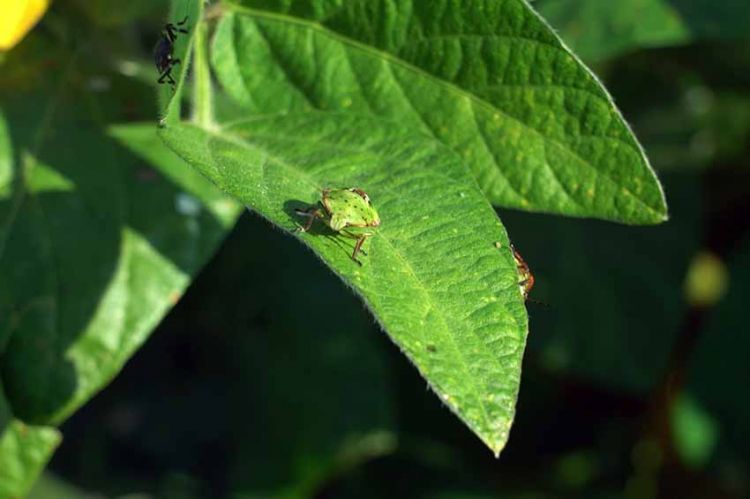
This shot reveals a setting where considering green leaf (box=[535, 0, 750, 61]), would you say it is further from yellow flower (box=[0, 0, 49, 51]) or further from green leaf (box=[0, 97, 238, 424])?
yellow flower (box=[0, 0, 49, 51])

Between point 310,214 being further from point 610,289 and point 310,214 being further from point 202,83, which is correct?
point 610,289

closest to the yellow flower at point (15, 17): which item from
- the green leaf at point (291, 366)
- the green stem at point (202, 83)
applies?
the green stem at point (202, 83)

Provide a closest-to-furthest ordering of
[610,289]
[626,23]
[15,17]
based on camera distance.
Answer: [15,17] → [626,23] → [610,289]

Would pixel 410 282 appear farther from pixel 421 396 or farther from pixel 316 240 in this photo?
pixel 421 396

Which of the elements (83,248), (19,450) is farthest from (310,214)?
(19,450)

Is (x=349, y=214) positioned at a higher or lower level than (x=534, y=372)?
higher

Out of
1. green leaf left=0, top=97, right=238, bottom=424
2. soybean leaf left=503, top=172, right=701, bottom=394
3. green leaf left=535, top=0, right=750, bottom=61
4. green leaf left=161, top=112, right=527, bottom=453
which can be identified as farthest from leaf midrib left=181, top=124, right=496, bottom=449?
soybean leaf left=503, top=172, right=701, bottom=394
